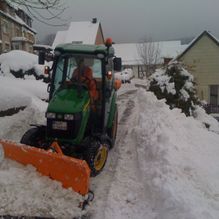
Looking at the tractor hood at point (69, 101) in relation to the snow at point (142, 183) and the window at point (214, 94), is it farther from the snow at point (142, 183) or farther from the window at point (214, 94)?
the window at point (214, 94)

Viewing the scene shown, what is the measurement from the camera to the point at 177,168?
575cm

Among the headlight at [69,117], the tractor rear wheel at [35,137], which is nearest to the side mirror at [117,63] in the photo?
the headlight at [69,117]

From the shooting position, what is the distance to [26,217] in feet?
14.8

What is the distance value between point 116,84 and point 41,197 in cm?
405

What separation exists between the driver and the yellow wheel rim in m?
1.02

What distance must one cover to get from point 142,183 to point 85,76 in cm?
230

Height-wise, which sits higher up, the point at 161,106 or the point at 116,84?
the point at 116,84

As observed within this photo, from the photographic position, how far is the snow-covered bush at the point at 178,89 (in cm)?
1336

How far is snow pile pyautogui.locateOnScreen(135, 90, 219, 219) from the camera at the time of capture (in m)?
4.63

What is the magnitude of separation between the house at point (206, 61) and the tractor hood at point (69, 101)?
21137mm

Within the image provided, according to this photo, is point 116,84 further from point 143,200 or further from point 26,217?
point 26,217

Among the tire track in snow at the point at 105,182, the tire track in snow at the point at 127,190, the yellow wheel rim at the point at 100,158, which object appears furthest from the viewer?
the yellow wheel rim at the point at 100,158

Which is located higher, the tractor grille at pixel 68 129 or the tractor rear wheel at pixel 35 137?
the tractor grille at pixel 68 129

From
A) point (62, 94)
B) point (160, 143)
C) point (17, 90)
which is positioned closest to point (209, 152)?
point (160, 143)
